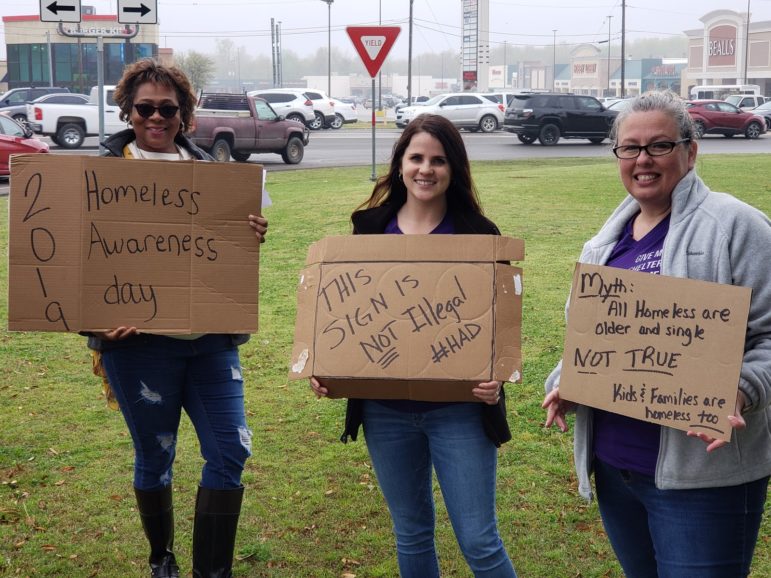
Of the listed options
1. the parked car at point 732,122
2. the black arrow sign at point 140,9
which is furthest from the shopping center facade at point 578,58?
the black arrow sign at point 140,9

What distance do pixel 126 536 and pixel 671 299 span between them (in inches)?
106

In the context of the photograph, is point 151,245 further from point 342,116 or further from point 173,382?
point 342,116

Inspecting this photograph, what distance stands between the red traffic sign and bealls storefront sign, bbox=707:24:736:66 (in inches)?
3064

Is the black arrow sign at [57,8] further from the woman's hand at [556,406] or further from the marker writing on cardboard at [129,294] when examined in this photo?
the woman's hand at [556,406]

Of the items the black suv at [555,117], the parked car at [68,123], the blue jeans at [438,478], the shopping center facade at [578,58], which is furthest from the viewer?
the shopping center facade at [578,58]

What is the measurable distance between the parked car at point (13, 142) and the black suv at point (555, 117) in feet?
44.6

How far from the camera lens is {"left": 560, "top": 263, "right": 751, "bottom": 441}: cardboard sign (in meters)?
2.18

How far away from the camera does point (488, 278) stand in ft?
8.57

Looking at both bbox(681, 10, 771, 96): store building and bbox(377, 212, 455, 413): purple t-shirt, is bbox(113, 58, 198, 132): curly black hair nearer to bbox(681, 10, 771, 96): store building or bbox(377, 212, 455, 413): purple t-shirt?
bbox(377, 212, 455, 413): purple t-shirt

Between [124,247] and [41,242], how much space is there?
26 centimetres

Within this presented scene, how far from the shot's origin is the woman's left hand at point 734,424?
2.14 m

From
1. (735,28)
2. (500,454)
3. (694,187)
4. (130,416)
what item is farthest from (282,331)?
(735,28)

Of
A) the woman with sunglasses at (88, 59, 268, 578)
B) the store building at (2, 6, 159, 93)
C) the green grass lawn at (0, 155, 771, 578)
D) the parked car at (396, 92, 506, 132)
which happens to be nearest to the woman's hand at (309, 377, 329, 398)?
the woman with sunglasses at (88, 59, 268, 578)

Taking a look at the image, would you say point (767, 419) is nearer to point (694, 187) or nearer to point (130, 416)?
point (694, 187)
